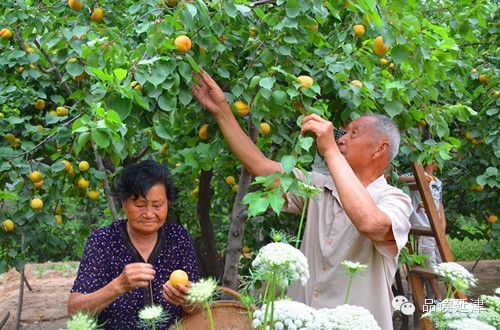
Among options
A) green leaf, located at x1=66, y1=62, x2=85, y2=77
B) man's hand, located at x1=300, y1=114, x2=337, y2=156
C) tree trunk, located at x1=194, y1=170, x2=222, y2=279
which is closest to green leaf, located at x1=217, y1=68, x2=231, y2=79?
man's hand, located at x1=300, y1=114, x2=337, y2=156

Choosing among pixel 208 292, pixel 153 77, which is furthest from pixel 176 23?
pixel 208 292

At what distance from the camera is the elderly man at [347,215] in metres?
2.10

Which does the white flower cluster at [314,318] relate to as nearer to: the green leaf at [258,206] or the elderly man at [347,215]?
the green leaf at [258,206]

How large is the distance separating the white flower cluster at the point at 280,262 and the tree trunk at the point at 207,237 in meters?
3.11

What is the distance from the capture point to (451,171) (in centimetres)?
534

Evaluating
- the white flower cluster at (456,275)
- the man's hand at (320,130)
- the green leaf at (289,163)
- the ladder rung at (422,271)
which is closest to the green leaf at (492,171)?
the ladder rung at (422,271)

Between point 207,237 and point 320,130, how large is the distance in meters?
2.63

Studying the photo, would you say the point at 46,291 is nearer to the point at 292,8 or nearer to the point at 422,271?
the point at 422,271

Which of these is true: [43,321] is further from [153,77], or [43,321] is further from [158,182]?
[153,77]

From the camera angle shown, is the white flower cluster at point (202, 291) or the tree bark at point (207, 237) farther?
the tree bark at point (207, 237)

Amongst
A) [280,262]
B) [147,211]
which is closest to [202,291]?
[280,262]

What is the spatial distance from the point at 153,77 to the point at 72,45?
0.71 meters

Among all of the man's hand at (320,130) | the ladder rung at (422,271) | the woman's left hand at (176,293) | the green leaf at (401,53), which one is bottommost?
the woman's left hand at (176,293)

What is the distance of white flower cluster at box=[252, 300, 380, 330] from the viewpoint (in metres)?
1.03
